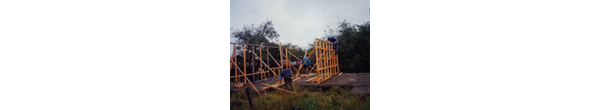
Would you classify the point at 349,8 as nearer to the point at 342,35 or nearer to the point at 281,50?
the point at 342,35

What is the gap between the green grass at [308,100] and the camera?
91.7 inches

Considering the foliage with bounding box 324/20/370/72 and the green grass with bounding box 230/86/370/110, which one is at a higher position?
the foliage with bounding box 324/20/370/72

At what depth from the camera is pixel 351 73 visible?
2479 millimetres

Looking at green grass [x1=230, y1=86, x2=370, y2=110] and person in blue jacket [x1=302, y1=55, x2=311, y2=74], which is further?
person in blue jacket [x1=302, y1=55, x2=311, y2=74]

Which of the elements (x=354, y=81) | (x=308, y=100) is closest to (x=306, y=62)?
(x=308, y=100)

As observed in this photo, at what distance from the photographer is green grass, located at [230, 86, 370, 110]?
233 centimetres

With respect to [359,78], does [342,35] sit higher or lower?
higher

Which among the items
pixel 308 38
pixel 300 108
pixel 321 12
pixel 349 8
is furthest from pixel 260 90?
pixel 349 8

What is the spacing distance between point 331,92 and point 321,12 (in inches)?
29.6

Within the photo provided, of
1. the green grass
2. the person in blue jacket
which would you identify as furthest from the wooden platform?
the person in blue jacket

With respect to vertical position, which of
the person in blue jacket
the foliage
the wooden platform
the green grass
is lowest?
the green grass

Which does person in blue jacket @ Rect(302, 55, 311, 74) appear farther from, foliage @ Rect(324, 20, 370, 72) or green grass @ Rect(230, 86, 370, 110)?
foliage @ Rect(324, 20, 370, 72)

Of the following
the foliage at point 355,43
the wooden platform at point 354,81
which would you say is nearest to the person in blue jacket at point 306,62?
the wooden platform at point 354,81
